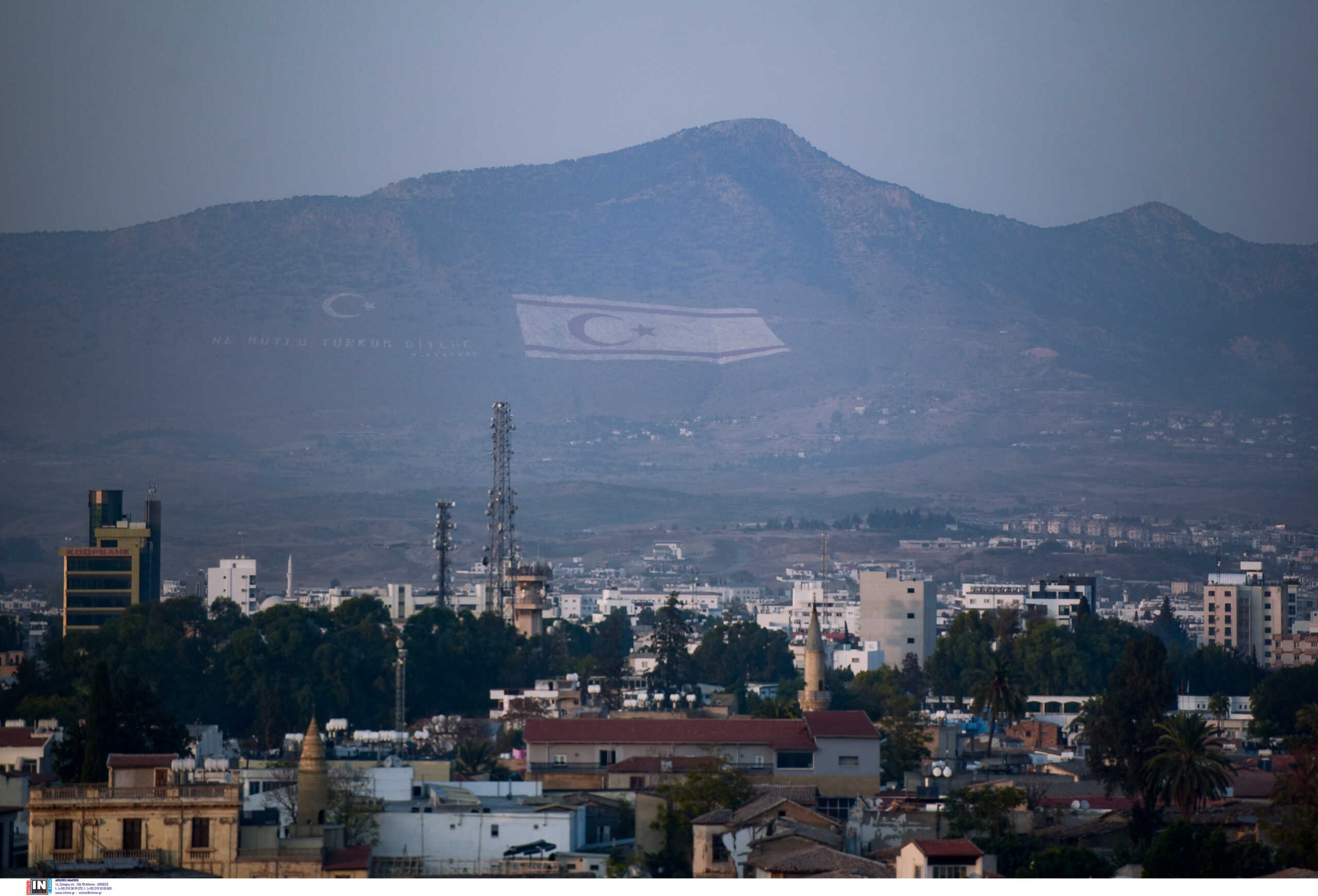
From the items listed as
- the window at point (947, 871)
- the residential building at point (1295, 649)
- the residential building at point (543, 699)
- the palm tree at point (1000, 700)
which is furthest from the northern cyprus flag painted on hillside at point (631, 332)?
the window at point (947, 871)

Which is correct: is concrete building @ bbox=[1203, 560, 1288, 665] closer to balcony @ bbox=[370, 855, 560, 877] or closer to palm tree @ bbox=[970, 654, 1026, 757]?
palm tree @ bbox=[970, 654, 1026, 757]

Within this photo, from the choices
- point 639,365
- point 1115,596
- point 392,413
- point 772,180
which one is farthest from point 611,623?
point 772,180

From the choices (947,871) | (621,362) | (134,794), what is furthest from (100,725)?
(621,362)

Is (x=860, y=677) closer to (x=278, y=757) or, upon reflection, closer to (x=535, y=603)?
(x=535, y=603)

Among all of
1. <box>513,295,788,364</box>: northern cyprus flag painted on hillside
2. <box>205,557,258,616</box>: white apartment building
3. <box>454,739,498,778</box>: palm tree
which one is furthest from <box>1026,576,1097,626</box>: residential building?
<box>513,295,788,364</box>: northern cyprus flag painted on hillside

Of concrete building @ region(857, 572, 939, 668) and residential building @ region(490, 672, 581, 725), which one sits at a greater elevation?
concrete building @ region(857, 572, 939, 668)

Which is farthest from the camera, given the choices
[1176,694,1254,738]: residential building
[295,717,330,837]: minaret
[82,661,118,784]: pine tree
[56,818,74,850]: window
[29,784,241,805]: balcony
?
[1176,694,1254,738]: residential building

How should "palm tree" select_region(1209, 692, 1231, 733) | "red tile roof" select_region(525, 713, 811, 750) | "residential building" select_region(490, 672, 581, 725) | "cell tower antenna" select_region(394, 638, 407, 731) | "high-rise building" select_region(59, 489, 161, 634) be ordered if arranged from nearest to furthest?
1. "red tile roof" select_region(525, 713, 811, 750)
2. "cell tower antenna" select_region(394, 638, 407, 731)
3. "residential building" select_region(490, 672, 581, 725)
4. "palm tree" select_region(1209, 692, 1231, 733)
5. "high-rise building" select_region(59, 489, 161, 634)

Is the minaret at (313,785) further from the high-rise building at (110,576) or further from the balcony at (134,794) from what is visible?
the high-rise building at (110,576)
